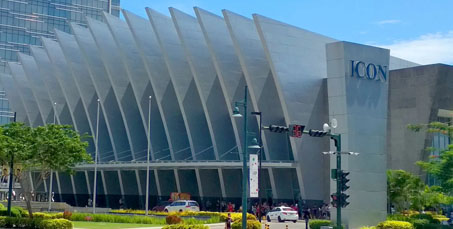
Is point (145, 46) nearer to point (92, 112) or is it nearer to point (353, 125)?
point (92, 112)

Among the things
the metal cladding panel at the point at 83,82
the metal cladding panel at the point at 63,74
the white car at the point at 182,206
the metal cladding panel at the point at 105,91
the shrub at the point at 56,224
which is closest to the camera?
the shrub at the point at 56,224

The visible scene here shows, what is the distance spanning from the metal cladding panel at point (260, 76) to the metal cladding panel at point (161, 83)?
12.1 metres

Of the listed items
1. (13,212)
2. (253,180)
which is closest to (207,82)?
(13,212)

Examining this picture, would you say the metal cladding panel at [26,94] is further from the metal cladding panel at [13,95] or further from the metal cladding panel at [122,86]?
the metal cladding panel at [122,86]

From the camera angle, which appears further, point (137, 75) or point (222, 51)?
point (137, 75)

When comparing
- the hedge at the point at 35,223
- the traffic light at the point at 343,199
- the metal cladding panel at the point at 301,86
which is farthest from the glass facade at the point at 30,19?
the traffic light at the point at 343,199

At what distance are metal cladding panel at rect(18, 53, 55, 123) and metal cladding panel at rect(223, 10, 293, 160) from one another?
3969 centimetres

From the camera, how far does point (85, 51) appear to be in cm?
7662

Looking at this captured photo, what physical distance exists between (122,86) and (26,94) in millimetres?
25299

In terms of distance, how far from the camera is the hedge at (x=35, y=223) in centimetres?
3409

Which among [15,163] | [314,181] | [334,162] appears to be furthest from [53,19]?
[334,162]

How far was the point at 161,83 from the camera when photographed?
7062cm

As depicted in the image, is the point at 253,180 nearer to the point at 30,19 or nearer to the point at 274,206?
the point at 274,206

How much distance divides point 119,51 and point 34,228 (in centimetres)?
3909
